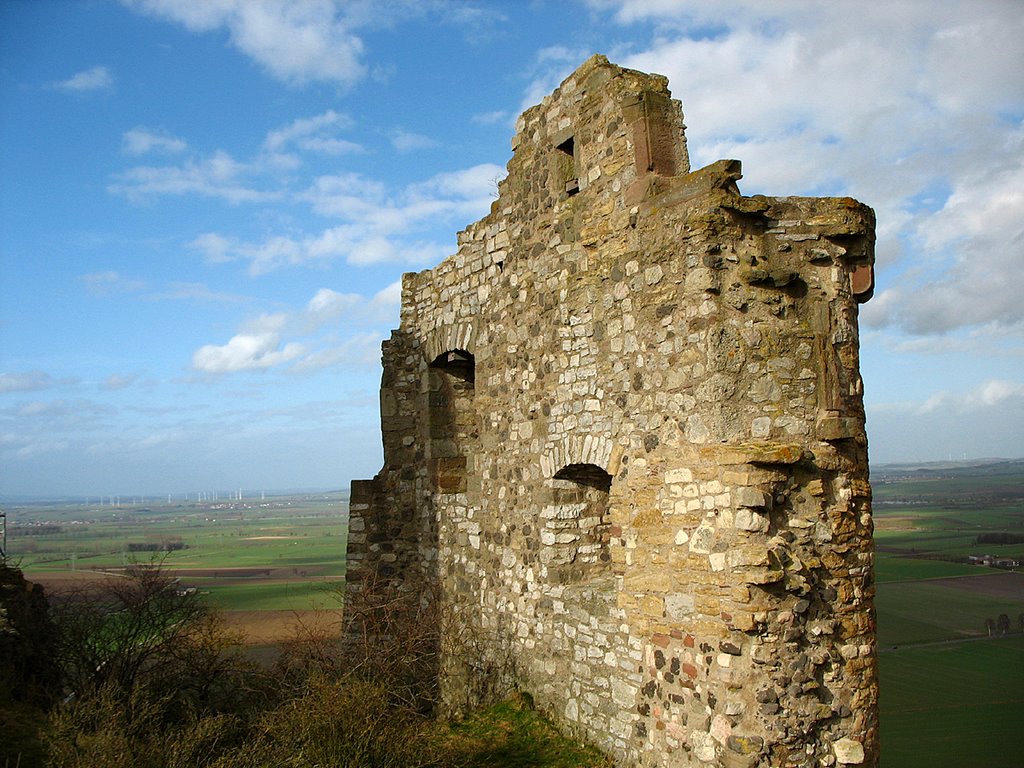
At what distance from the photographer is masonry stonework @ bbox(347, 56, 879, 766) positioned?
4.61 meters

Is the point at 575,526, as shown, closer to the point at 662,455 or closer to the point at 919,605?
the point at 662,455

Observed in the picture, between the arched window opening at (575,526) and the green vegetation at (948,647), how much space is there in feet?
23.7

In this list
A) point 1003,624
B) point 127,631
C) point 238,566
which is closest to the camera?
point 127,631

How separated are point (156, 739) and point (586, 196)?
5022 mm

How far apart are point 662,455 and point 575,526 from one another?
1.69 meters

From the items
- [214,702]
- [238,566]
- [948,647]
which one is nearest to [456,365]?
[214,702]

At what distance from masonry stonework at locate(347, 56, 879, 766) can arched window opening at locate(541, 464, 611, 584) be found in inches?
0.9

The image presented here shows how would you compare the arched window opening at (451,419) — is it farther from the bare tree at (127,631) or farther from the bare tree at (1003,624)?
the bare tree at (1003,624)

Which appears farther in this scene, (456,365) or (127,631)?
(456,365)

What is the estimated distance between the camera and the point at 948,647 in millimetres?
17172

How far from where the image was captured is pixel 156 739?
4.91 metres

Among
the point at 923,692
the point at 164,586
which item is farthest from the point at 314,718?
the point at 923,692

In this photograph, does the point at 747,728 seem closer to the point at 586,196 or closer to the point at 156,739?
the point at 156,739

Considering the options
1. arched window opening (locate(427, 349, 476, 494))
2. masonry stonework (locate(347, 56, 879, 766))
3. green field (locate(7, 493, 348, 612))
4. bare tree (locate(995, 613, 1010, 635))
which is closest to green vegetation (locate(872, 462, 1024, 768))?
bare tree (locate(995, 613, 1010, 635))
